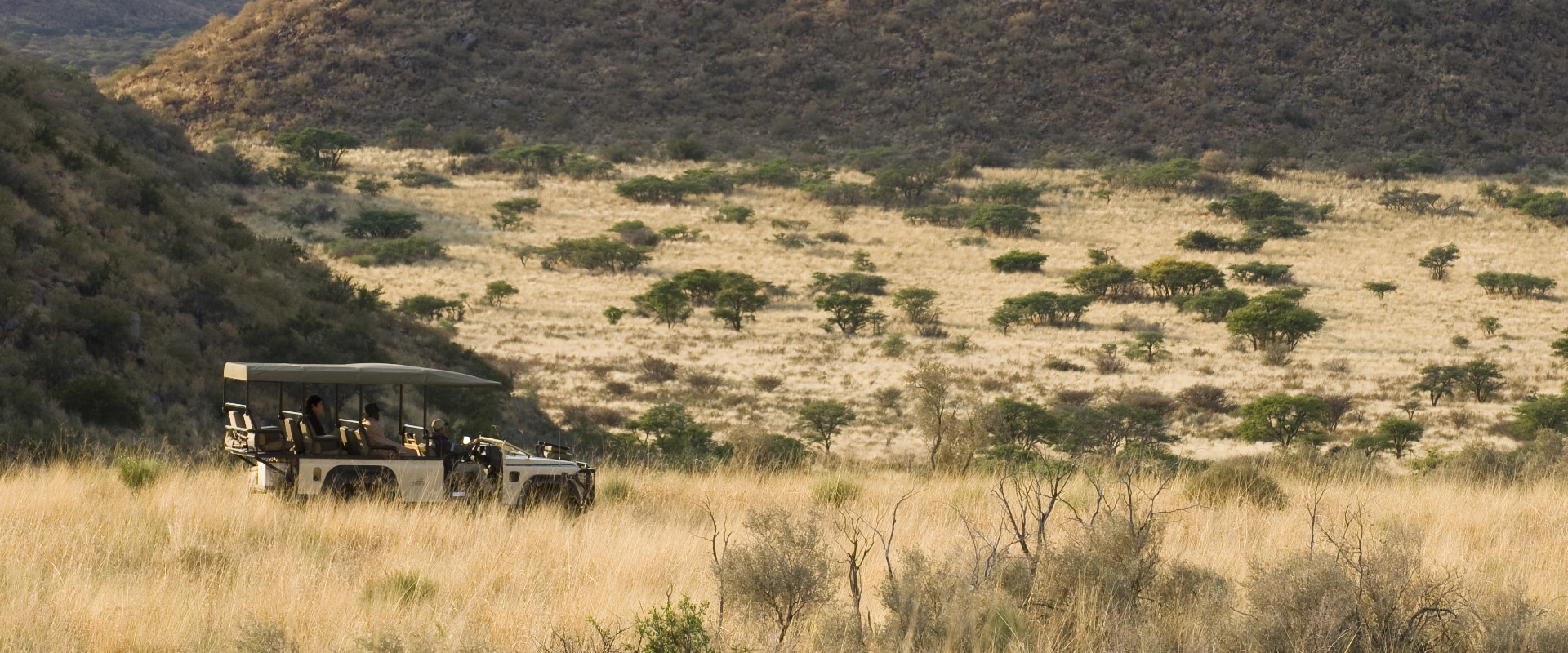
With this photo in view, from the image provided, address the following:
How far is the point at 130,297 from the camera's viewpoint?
18.1 meters

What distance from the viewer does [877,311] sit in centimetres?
4075

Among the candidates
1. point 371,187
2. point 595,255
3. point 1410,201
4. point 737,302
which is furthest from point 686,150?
point 1410,201

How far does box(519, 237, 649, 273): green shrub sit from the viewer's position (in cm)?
4875

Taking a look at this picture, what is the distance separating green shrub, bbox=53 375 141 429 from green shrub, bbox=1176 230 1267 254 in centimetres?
4416

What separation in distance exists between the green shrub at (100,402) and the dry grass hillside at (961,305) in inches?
473

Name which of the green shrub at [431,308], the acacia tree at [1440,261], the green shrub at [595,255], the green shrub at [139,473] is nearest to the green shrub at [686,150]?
the green shrub at [595,255]

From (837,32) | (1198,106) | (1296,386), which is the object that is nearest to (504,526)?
(1296,386)

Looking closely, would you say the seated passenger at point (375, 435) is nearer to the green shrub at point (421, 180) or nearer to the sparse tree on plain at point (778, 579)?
the sparse tree on plain at point (778, 579)

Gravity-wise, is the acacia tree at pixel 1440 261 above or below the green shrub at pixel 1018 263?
above

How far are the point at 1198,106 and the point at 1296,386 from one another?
50.1 meters

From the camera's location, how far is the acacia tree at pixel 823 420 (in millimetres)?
27158

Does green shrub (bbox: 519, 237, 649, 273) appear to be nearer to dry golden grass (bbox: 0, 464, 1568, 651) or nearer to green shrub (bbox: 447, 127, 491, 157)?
green shrub (bbox: 447, 127, 491, 157)

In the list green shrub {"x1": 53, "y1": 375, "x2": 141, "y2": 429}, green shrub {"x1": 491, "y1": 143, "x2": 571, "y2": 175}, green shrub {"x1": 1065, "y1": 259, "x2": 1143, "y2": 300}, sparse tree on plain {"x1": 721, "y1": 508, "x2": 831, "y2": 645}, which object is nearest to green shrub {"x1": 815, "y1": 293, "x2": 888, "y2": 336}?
green shrub {"x1": 1065, "y1": 259, "x2": 1143, "y2": 300}

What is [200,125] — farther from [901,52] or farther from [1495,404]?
[1495,404]
